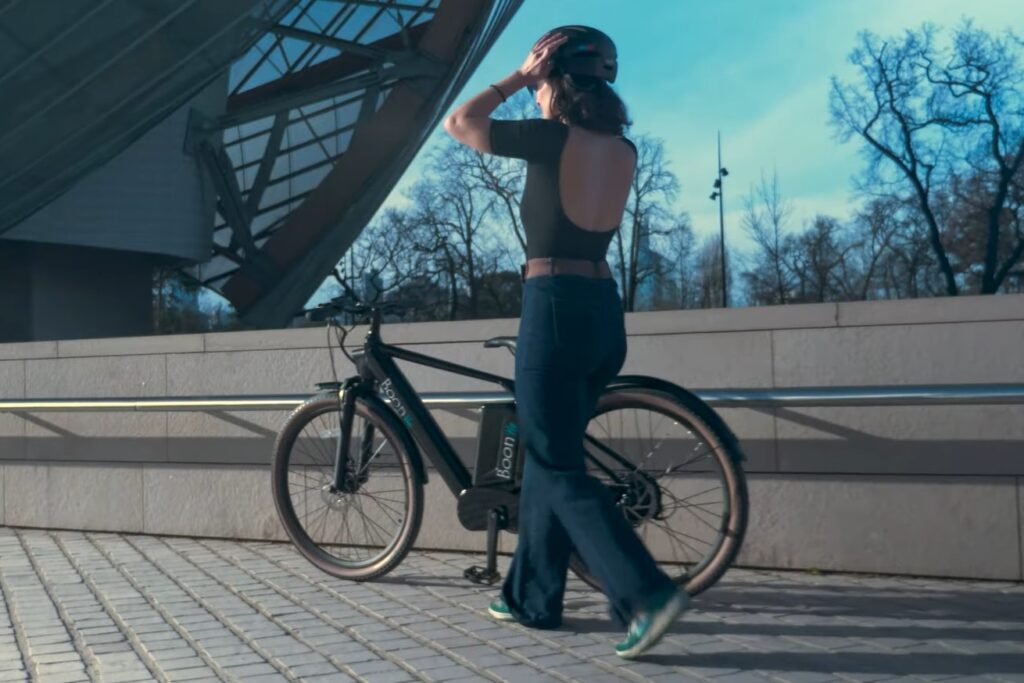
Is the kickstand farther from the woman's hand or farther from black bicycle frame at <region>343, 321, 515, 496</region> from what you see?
the woman's hand

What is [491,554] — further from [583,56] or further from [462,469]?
[583,56]

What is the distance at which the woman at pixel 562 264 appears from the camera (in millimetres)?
4113

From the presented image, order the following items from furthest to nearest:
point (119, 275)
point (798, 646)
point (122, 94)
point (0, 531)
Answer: point (119, 275) → point (122, 94) → point (0, 531) → point (798, 646)

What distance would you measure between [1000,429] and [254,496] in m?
3.50

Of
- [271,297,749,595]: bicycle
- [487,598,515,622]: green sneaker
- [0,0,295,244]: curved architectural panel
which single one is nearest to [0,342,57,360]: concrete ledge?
[271,297,749,595]: bicycle

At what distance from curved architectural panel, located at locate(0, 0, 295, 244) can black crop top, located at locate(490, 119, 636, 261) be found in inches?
846

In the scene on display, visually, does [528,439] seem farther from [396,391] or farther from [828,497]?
[828,497]

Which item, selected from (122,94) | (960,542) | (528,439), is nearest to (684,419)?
(528,439)

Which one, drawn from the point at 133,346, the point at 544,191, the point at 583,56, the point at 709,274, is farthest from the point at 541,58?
the point at 709,274

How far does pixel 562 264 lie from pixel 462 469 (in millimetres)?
1159

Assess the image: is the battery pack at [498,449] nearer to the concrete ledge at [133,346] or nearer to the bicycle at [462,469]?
the bicycle at [462,469]

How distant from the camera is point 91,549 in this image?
6.49 metres

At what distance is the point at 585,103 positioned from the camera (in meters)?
4.18

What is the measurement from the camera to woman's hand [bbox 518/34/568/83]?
4184 millimetres
